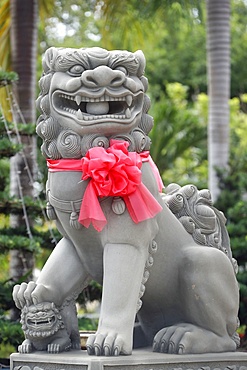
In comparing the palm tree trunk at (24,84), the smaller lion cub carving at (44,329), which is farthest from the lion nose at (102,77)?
the palm tree trunk at (24,84)

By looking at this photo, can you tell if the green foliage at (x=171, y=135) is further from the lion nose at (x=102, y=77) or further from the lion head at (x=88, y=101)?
the lion nose at (x=102, y=77)

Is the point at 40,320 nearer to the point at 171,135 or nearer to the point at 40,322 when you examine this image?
the point at 40,322

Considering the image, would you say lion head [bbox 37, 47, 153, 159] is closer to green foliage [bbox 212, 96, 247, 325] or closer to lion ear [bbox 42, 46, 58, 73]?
lion ear [bbox 42, 46, 58, 73]

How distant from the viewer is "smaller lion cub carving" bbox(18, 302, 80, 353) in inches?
206

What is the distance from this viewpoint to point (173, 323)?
5578 millimetres

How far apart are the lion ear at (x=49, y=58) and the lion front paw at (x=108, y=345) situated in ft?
5.26

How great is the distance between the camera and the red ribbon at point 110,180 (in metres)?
5.02

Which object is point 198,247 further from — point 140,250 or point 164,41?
point 164,41

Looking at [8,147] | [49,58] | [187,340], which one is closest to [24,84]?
[8,147]

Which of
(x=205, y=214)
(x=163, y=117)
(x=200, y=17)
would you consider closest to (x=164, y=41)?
(x=163, y=117)

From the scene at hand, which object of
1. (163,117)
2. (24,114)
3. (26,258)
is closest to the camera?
(26,258)

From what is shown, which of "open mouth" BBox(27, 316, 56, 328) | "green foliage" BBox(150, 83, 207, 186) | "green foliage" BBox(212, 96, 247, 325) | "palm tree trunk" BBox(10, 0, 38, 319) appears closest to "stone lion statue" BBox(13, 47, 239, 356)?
"open mouth" BBox(27, 316, 56, 328)

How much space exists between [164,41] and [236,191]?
17.3m

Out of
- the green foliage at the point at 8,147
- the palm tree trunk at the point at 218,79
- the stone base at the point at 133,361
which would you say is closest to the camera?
the stone base at the point at 133,361
